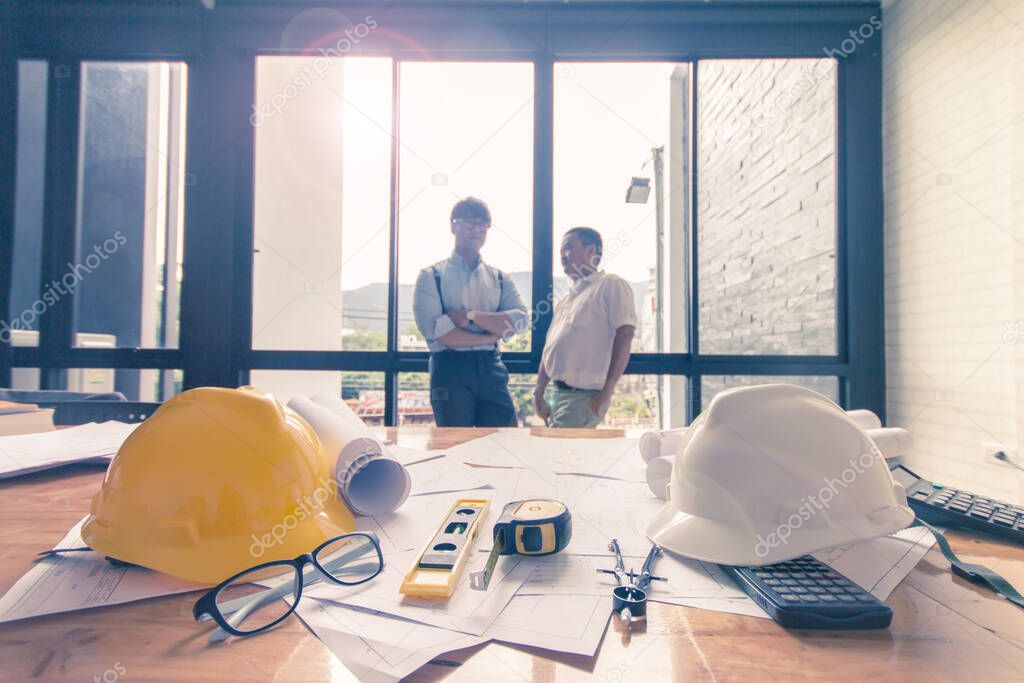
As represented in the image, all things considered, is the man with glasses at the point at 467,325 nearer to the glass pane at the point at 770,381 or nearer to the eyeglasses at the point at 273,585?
the glass pane at the point at 770,381

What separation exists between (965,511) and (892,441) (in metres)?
0.11

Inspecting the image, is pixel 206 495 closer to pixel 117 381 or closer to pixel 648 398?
pixel 648 398

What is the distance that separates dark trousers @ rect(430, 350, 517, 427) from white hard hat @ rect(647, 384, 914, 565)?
1573 mm

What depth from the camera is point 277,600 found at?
402mm

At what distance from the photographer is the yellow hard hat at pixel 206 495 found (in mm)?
425

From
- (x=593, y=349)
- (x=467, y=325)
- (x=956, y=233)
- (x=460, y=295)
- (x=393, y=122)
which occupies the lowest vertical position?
(x=593, y=349)

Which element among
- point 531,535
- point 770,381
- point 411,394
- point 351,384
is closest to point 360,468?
point 531,535

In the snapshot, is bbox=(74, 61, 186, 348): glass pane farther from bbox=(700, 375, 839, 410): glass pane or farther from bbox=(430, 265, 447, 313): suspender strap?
bbox=(700, 375, 839, 410): glass pane

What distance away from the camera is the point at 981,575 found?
0.43 m

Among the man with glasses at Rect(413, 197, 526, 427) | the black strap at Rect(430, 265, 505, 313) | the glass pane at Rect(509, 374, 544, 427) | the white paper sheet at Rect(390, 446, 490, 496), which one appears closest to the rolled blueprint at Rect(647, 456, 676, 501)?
the white paper sheet at Rect(390, 446, 490, 496)

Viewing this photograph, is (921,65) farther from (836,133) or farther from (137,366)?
(137,366)

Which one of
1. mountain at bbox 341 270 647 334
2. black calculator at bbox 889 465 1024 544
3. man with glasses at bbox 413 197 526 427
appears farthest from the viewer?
mountain at bbox 341 270 647 334

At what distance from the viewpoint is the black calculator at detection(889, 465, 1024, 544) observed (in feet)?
1.77

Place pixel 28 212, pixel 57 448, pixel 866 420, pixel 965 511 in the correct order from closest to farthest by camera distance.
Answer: pixel 965 511, pixel 866 420, pixel 57 448, pixel 28 212
